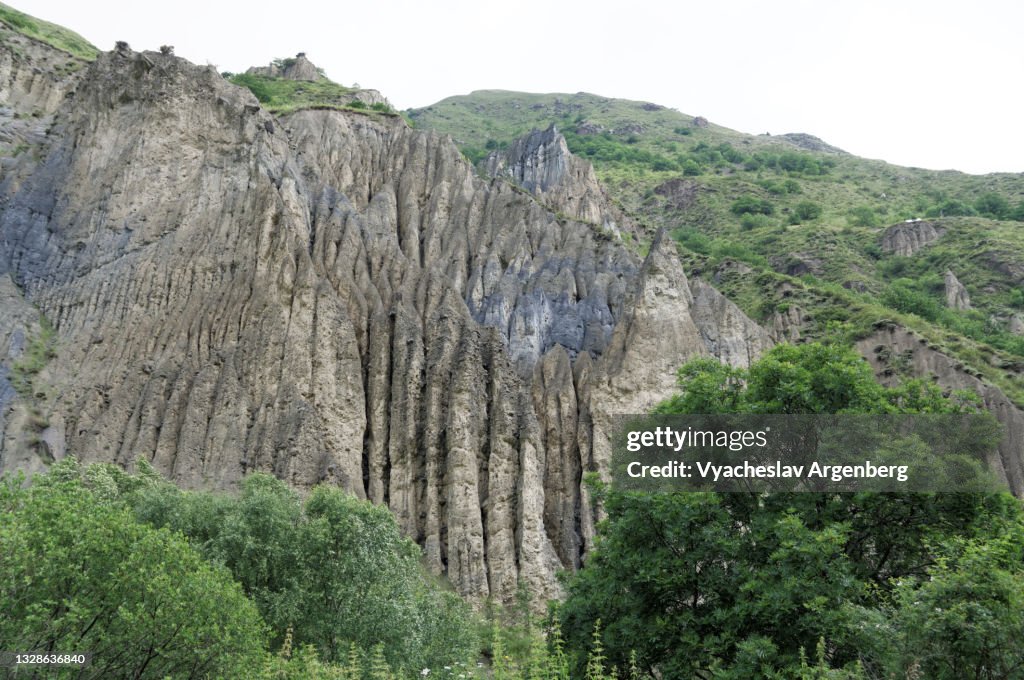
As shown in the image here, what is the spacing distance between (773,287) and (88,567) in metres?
60.0

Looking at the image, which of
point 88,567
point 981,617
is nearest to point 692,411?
point 981,617

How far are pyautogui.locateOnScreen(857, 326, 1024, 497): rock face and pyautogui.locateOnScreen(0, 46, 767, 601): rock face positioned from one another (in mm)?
10757

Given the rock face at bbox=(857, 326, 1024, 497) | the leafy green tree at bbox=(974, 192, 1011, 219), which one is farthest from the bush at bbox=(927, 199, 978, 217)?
the rock face at bbox=(857, 326, 1024, 497)

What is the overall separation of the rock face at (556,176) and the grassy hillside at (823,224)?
36.7 feet

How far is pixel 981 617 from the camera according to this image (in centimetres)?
1152

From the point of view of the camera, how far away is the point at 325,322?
39.2 metres

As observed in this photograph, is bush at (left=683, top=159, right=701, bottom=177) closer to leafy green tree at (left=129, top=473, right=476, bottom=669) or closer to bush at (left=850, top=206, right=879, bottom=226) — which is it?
bush at (left=850, top=206, right=879, bottom=226)

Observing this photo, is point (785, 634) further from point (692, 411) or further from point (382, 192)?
point (382, 192)

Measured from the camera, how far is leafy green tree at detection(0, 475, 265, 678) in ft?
48.1

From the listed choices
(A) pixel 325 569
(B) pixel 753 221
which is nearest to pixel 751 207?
(B) pixel 753 221

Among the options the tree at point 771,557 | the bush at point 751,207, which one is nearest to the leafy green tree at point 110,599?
the tree at point 771,557

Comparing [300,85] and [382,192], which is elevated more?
[300,85]

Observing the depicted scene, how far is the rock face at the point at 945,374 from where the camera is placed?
43.9 m

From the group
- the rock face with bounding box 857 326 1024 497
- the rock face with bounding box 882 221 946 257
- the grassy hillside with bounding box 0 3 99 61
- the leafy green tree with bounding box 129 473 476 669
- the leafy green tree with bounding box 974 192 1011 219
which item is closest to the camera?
the leafy green tree with bounding box 129 473 476 669
